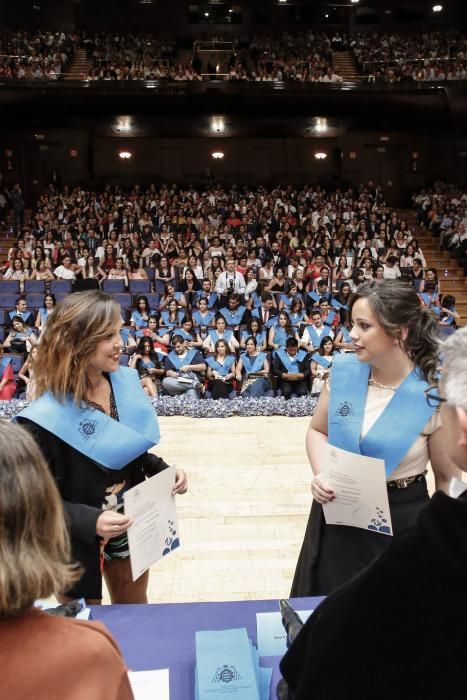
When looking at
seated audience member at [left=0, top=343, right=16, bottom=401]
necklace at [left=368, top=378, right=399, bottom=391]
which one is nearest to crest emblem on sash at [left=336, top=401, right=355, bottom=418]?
necklace at [left=368, top=378, right=399, bottom=391]

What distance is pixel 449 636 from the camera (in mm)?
811

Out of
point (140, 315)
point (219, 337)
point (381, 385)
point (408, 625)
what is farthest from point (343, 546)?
point (140, 315)

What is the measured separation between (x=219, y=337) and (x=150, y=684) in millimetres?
6994

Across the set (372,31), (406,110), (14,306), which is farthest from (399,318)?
(372,31)

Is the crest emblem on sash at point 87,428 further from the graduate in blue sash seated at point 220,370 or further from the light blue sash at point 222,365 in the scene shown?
the light blue sash at point 222,365

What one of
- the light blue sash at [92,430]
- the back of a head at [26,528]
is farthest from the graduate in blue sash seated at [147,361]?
the back of a head at [26,528]

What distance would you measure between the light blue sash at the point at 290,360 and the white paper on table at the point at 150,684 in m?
6.56

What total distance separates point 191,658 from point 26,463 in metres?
0.84

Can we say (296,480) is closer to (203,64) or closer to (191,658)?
(191,658)

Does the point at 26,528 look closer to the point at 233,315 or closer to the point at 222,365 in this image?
the point at 222,365

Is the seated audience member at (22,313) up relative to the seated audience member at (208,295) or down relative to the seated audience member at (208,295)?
down

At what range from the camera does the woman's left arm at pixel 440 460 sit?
6.34 feet

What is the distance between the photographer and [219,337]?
830 cm

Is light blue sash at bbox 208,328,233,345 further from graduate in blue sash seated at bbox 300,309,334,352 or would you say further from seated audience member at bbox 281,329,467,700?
seated audience member at bbox 281,329,467,700
